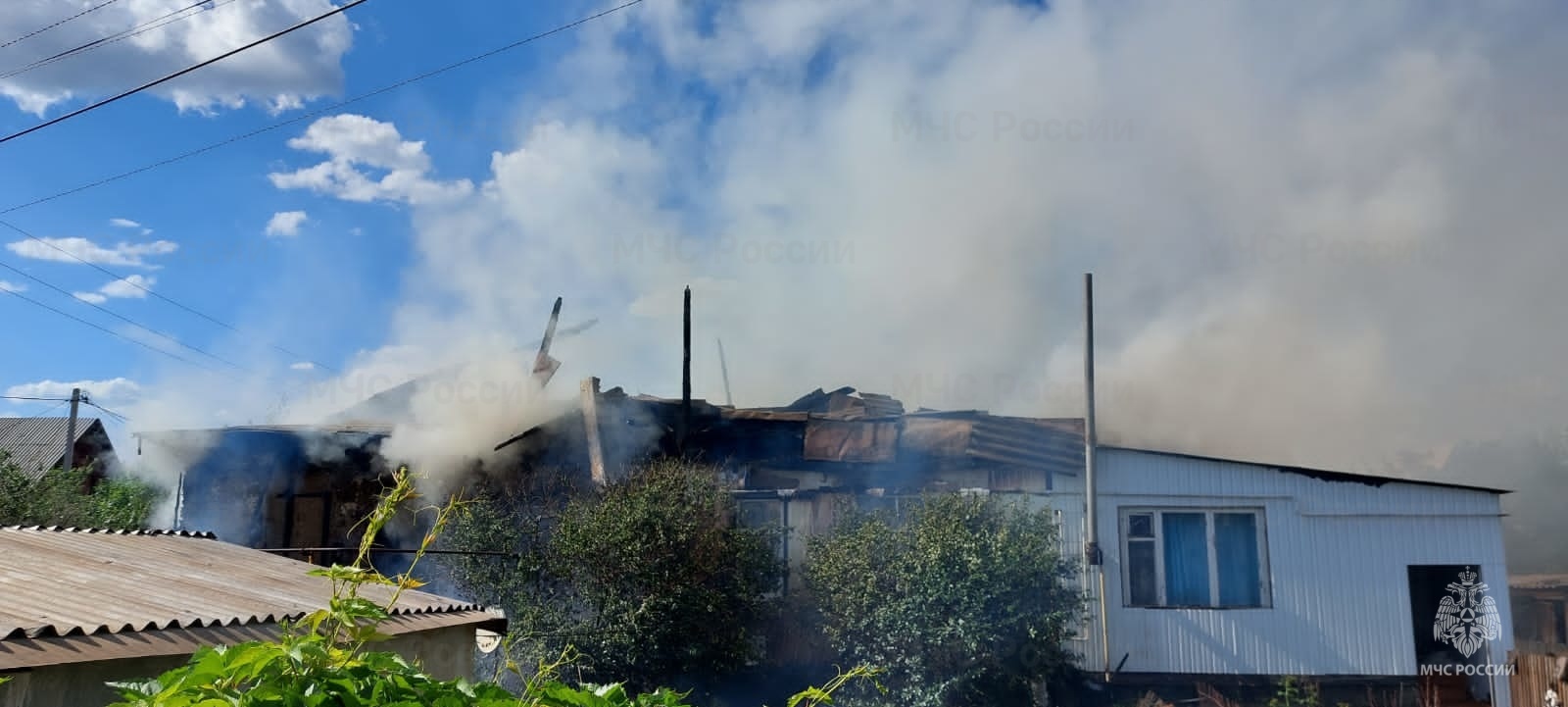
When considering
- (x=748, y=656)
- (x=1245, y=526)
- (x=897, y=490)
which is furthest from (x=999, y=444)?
(x=748, y=656)

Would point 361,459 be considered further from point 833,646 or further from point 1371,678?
point 1371,678

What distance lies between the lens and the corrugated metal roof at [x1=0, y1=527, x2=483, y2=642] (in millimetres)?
5438

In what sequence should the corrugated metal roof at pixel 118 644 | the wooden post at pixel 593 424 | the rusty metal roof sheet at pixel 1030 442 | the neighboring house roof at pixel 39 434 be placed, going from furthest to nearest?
1. the neighboring house roof at pixel 39 434
2. the wooden post at pixel 593 424
3. the rusty metal roof sheet at pixel 1030 442
4. the corrugated metal roof at pixel 118 644

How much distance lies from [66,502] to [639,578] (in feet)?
34.7

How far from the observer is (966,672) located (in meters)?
12.4

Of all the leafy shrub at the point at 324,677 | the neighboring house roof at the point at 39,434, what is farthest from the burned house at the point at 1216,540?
the neighboring house roof at the point at 39,434

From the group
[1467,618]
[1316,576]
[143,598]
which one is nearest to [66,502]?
[143,598]

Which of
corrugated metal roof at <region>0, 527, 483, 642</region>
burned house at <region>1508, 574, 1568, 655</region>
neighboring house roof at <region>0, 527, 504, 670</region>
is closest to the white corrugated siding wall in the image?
burned house at <region>1508, 574, 1568, 655</region>

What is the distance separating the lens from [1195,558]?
14.6 metres

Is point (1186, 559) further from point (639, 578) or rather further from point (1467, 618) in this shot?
point (639, 578)

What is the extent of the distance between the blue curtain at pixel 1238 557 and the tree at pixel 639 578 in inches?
258

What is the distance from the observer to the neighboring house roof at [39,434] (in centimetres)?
3503

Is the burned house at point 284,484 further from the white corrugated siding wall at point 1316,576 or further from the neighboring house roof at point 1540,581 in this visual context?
the neighboring house roof at point 1540,581

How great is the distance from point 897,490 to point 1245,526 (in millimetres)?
5113
